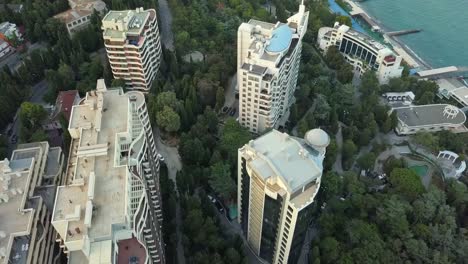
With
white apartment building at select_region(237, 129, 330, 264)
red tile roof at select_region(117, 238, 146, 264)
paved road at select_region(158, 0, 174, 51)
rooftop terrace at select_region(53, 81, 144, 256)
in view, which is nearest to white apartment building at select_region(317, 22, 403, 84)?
paved road at select_region(158, 0, 174, 51)

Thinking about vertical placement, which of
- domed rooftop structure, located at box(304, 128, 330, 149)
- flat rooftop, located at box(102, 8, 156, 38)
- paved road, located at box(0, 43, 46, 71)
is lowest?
paved road, located at box(0, 43, 46, 71)

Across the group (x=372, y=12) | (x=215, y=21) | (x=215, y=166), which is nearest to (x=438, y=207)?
(x=215, y=166)

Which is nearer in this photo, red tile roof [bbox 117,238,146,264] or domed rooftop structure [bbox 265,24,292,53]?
red tile roof [bbox 117,238,146,264]

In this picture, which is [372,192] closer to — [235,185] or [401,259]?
[401,259]

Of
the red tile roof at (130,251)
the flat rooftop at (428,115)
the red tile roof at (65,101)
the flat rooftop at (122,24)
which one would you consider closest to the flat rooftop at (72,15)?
the flat rooftop at (122,24)

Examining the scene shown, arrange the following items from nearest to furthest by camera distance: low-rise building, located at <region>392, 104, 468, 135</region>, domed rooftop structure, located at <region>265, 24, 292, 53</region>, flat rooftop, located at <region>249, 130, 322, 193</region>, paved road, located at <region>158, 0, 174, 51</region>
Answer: flat rooftop, located at <region>249, 130, 322, 193</region>, domed rooftop structure, located at <region>265, 24, 292, 53</region>, low-rise building, located at <region>392, 104, 468, 135</region>, paved road, located at <region>158, 0, 174, 51</region>

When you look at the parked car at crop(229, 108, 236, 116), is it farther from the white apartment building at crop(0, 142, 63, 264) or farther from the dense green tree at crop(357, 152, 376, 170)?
the white apartment building at crop(0, 142, 63, 264)

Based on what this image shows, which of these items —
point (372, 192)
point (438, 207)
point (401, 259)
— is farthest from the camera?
point (372, 192)
